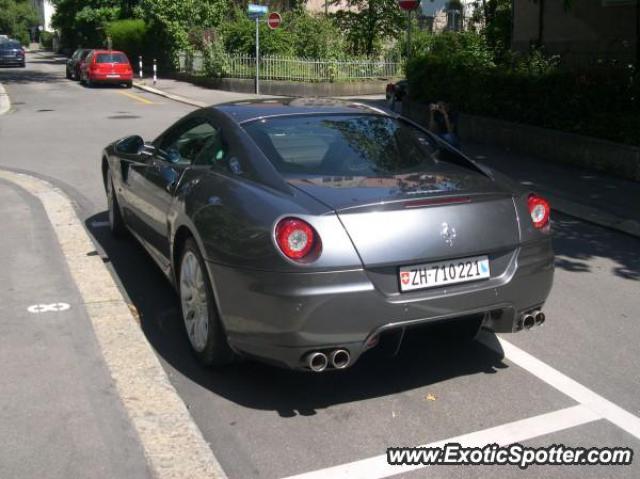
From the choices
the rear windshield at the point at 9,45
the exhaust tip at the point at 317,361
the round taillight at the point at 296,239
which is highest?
the rear windshield at the point at 9,45

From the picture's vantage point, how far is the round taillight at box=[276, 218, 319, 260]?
3674mm

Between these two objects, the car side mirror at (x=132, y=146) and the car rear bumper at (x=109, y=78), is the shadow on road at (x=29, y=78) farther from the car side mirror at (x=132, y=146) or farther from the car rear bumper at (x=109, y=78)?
the car side mirror at (x=132, y=146)

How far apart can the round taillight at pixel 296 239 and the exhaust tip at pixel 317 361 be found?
0.47 m

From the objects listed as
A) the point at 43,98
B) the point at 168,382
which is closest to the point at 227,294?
the point at 168,382

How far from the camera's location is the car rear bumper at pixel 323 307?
3.63 meters

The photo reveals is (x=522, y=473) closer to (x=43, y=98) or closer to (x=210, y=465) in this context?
(x=210, y=465)

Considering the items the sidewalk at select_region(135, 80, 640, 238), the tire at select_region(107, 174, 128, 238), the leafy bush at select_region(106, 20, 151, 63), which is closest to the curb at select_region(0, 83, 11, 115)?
the sidewalk at select_region(135, 80, 640, 238)

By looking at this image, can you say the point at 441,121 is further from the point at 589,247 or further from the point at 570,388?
the point at 570,388

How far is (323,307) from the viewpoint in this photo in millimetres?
3623

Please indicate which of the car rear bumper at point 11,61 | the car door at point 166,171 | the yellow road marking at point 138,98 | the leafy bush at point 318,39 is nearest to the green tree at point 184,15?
the leafy bush at point 318,39

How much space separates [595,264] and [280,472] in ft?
14.4

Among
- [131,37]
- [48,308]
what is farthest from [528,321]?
[131,37]

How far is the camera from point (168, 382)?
13.9 feet

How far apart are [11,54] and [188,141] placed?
49.0 m
